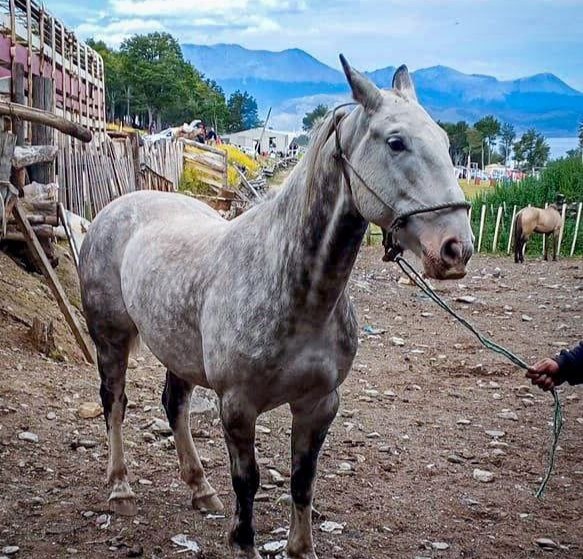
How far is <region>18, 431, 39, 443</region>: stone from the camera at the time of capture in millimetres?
4320

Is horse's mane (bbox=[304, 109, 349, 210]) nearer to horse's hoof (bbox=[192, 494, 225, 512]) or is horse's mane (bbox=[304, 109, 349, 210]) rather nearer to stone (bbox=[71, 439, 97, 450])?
horse's hoof (bbox=[192, 494, 225, 512])

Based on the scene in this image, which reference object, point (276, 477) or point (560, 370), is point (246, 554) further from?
point (560, 370)

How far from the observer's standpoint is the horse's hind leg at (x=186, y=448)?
379cm

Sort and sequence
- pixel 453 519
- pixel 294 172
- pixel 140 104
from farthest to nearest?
pixel 140 104 → pixel 453 519 → pixel 294 172

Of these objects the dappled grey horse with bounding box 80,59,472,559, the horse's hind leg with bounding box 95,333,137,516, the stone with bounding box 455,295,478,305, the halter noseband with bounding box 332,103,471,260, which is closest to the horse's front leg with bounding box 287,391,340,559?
the dappled grey horse with bounding box 80,59,472,559

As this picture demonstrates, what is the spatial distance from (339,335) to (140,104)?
5148 centimetres

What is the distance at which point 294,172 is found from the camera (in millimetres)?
2812

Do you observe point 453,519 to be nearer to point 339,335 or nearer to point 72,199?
point 339,335

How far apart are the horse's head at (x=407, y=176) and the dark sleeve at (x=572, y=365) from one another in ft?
4.05

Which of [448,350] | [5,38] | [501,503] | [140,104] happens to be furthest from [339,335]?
[140,104]

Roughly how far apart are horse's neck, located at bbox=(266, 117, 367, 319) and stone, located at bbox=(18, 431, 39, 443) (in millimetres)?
2534

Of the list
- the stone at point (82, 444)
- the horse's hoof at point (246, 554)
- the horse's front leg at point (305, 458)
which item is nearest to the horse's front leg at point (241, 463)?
the horse's hoof at point (246, 554)

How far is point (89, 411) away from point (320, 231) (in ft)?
9.59

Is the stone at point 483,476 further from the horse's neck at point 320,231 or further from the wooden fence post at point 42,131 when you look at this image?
the wooden fence post at point 42,131
